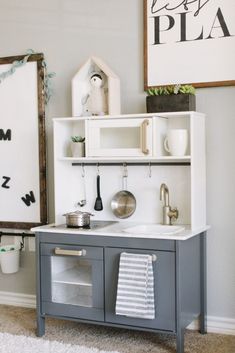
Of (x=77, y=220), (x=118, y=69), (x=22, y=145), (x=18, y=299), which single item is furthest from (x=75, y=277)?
(x=118, y=69)

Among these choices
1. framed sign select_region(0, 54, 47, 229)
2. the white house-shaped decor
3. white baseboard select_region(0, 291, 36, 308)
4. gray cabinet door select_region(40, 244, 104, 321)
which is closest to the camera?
gray cabinet door select_region(40, 244, 104, 321)

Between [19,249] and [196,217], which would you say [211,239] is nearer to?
[196,217]

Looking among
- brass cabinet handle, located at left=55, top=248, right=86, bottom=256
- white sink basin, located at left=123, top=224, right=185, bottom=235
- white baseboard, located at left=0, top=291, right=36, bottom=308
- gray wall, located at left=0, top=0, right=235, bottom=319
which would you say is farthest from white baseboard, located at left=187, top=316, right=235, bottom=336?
white baseboard, located at left=0, top=291, right=36, bottom=308

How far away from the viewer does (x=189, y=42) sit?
3361 millimetres

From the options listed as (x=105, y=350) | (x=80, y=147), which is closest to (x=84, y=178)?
(x=80, y=147)

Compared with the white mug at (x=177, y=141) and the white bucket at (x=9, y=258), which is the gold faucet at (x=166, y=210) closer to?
the white mug at (x=177, y=141)

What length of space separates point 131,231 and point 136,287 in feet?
1.18

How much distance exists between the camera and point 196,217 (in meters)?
3.17

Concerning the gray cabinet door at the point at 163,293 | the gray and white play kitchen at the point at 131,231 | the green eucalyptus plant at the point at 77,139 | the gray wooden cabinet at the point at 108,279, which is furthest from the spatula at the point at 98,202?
the gray cabinet door at the point at 163,293

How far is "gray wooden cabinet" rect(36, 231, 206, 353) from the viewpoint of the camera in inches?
117

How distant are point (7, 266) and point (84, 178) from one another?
0.89 m

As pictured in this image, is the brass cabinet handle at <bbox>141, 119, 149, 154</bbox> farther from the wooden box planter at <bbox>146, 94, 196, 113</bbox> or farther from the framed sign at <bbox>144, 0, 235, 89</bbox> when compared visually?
the framed sign at <bbox>144, 0, 235, 89</bbox>

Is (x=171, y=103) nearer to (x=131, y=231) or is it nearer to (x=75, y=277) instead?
(x=131, y=231)

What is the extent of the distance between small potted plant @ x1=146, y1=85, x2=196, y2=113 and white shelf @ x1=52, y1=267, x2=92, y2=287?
3.46ft
